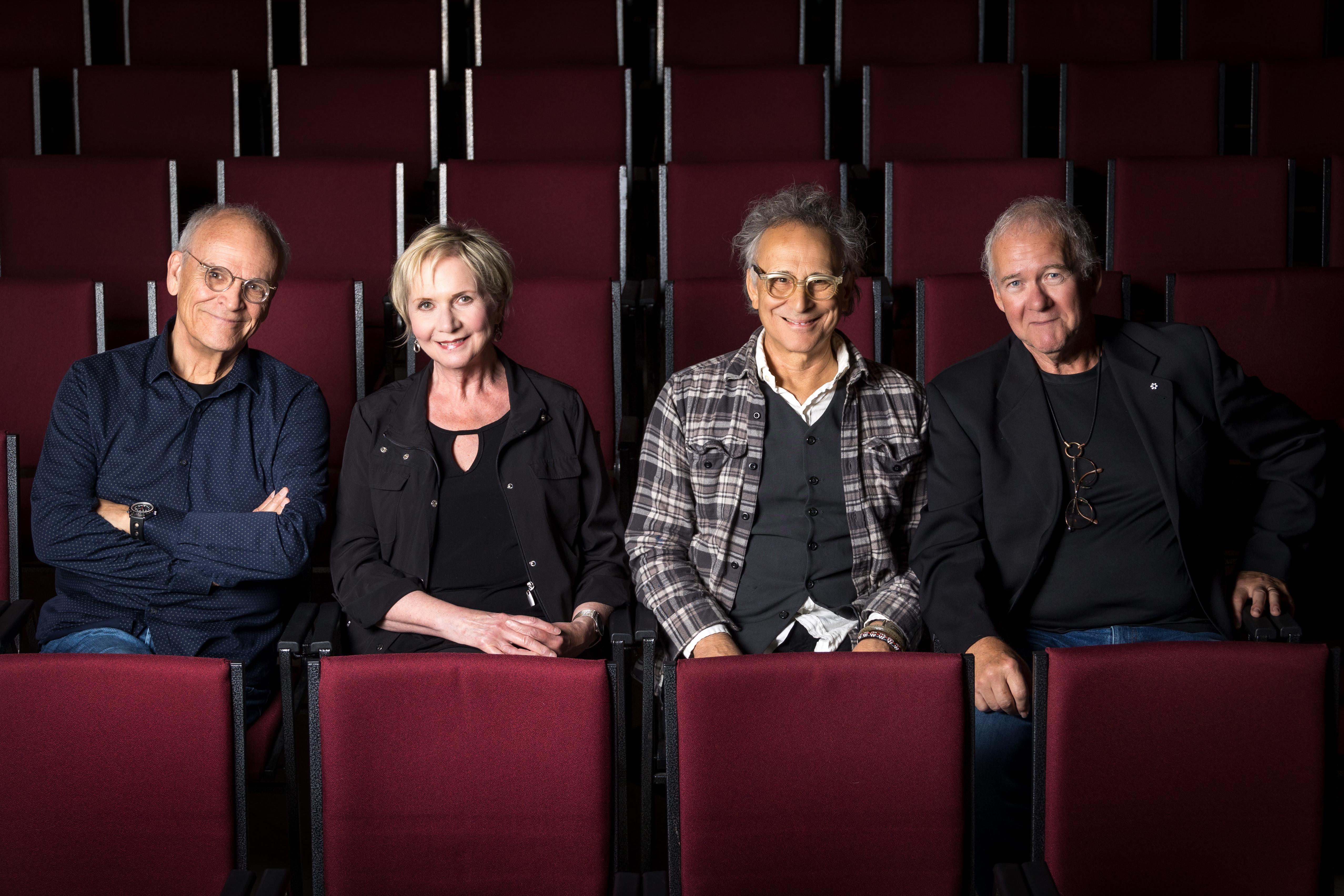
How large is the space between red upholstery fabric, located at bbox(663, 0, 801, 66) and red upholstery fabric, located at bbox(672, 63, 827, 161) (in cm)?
36

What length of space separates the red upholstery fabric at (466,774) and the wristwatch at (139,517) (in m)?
0.52

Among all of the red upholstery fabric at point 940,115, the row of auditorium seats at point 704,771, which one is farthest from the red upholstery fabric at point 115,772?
the red upholstery fabric at point 940,115

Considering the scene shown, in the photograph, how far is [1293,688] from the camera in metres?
0.94

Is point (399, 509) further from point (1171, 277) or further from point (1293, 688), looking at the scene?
point (1171, 277)

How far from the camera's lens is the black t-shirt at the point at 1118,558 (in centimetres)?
128

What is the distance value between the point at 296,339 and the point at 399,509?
0.58 m

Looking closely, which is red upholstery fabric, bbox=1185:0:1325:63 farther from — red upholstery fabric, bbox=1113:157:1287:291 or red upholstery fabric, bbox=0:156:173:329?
red upholstery fabric, bbox=0:156:173:329

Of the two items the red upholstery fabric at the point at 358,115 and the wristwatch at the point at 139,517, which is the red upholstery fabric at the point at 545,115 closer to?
the red upholstery fabric at the point at 358,115

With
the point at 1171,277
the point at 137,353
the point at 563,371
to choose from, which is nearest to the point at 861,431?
the point at 563,371

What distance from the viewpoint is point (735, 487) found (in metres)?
1.32

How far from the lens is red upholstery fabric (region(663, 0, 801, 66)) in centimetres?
282

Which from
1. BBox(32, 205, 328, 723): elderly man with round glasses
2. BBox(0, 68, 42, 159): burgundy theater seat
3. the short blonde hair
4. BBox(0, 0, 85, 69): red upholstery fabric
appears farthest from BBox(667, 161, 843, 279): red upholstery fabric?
BBox(0, 0, 85, 69): red upholstery fabric

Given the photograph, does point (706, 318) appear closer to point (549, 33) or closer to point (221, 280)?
point (221, 280)

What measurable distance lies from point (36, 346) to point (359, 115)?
103cm
